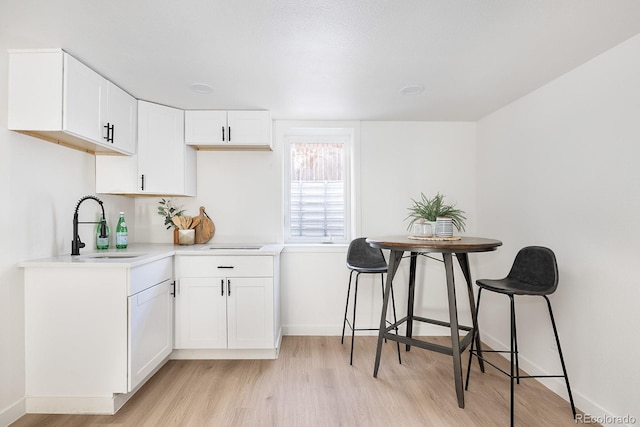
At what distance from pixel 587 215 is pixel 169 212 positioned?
11.3ft

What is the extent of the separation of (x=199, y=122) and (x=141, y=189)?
80 cm

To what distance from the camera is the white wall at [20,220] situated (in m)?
1.84

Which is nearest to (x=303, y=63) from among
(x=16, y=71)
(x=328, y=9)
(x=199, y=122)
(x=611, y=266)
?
(x=328, y=9)

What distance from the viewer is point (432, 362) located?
2678 millimetres

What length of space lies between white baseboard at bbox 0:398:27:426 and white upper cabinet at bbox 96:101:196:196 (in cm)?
154

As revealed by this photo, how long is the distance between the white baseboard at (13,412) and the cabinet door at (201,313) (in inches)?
37.6

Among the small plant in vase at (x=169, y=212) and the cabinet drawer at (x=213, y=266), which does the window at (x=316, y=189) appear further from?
the small plant in vase at (x=169, y=212)

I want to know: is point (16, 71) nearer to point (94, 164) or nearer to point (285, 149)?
point (94, 164)

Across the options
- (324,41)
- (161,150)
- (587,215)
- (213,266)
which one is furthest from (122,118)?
(587,215)

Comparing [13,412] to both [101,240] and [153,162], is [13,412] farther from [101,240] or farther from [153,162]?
[153,162]

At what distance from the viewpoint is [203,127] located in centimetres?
293

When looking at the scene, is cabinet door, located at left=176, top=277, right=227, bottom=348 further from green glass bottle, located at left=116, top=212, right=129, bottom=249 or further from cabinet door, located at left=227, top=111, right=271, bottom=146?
cabinet door, located at left=227, top=111, right=271, bottom=146

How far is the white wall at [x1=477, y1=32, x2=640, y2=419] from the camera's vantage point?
176 cm

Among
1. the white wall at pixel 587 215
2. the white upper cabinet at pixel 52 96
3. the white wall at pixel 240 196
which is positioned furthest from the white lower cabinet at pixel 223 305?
the white wall at pixel 587 215
